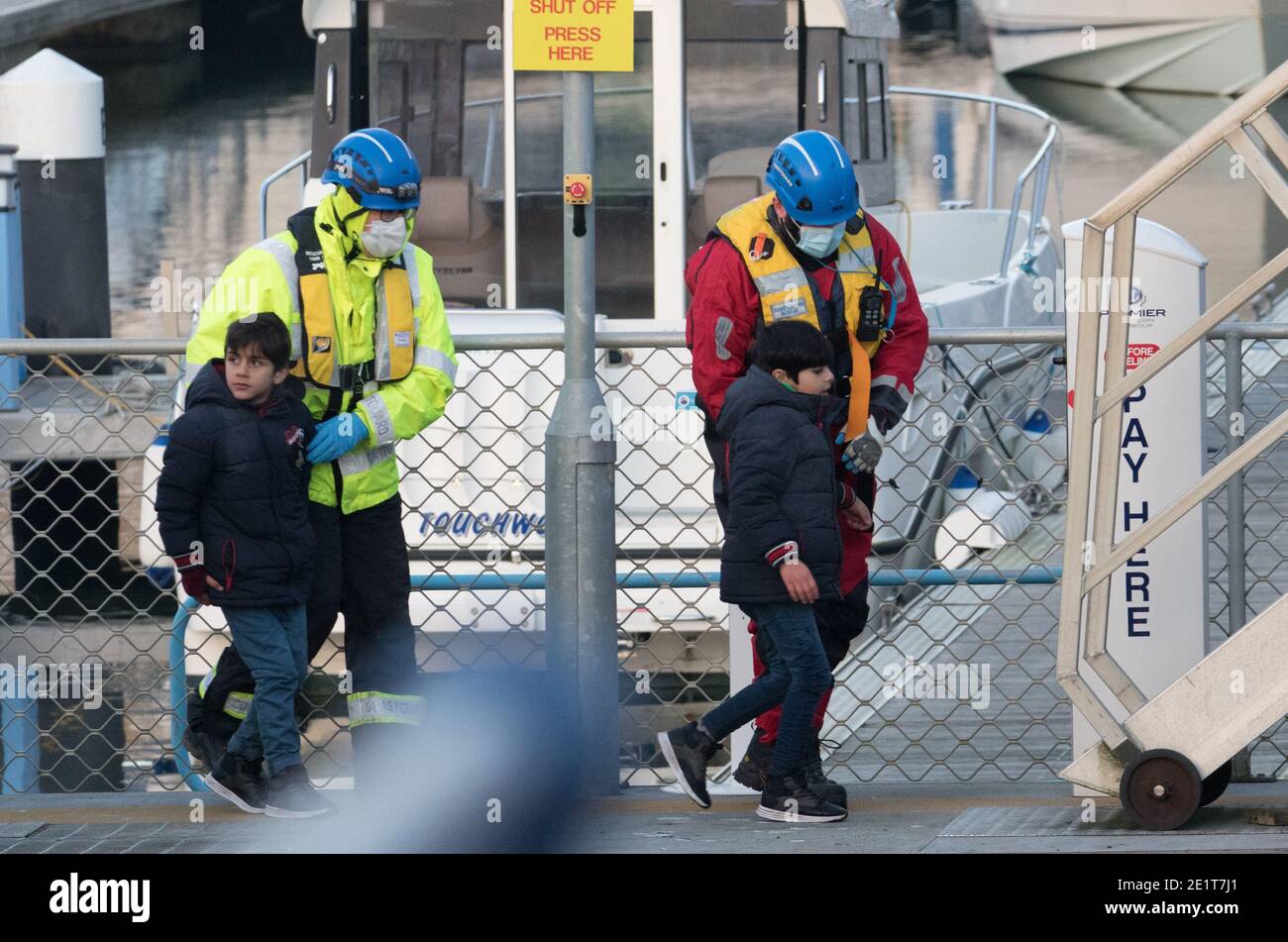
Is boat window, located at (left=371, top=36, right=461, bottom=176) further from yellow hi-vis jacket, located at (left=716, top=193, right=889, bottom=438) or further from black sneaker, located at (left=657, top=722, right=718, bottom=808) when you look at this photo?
black sneaker, located at (left=657, top=722, right=718, bottom=808)

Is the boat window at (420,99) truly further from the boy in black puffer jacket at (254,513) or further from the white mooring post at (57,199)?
the white mooring post at (57,199)

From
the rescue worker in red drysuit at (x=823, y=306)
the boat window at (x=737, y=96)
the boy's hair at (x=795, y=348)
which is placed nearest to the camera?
the boy's hair at (x=795, y=348)

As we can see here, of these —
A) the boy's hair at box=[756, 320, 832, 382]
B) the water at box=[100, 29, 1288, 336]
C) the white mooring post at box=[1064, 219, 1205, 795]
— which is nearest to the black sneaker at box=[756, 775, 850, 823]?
the white mooring post at box=[1064, 219, 1205, 795]

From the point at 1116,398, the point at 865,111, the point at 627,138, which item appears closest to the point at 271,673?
the point at 1116,398

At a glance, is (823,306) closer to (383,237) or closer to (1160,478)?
(1160,478)

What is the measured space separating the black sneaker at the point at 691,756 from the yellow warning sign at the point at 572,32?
1764 mm

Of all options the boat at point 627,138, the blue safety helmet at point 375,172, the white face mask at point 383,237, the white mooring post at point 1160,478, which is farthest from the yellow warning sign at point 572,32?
the boat at point 627,138

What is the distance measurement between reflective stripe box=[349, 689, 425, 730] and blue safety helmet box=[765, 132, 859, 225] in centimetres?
165

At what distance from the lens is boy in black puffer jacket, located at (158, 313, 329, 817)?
4.98m

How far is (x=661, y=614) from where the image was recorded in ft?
23.2

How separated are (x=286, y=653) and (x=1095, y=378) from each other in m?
2.13

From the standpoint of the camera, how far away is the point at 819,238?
17.3ft

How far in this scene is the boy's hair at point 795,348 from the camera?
5.11 meters

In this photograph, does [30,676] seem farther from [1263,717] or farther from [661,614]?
[1263,717]
